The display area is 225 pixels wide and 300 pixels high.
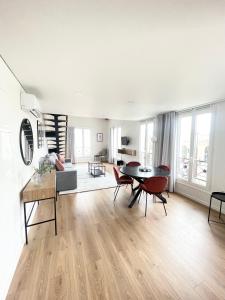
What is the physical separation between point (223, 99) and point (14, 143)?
12.5ft

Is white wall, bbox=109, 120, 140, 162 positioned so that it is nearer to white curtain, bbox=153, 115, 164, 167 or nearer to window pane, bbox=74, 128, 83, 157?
white curtain, bbox=153, 115, 164, 167

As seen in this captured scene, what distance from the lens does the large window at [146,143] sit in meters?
5.52

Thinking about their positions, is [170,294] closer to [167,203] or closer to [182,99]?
[167,203]

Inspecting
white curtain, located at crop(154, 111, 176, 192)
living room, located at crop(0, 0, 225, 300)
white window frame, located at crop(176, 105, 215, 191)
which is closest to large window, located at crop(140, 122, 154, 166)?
white curtain, located at crop(154, 111, 176, 192)

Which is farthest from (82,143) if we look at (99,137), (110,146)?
(110,146)

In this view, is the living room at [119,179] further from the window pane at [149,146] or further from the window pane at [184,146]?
the window pane at [149,146]

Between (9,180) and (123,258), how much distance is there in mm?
1680

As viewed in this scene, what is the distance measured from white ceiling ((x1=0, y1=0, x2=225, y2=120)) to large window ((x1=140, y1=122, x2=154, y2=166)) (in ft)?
11.0

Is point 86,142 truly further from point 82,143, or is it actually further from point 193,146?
→ point 193,146

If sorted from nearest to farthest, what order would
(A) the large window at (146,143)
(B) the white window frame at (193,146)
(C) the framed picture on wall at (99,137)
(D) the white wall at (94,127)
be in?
1. (B) the white window frame at (193,146)
2. (A) the large window at (146,143)
3. (D) the white wall at (94,127)
4. (C) the framed picture on wall at (99,137)

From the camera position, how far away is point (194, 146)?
3648mm

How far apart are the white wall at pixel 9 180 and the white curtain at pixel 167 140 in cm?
367

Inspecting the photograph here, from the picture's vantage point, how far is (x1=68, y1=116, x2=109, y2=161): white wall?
28.2ft

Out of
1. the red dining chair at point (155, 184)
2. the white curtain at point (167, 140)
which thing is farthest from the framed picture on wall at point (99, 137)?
the red dining chair at point (155, 184)
